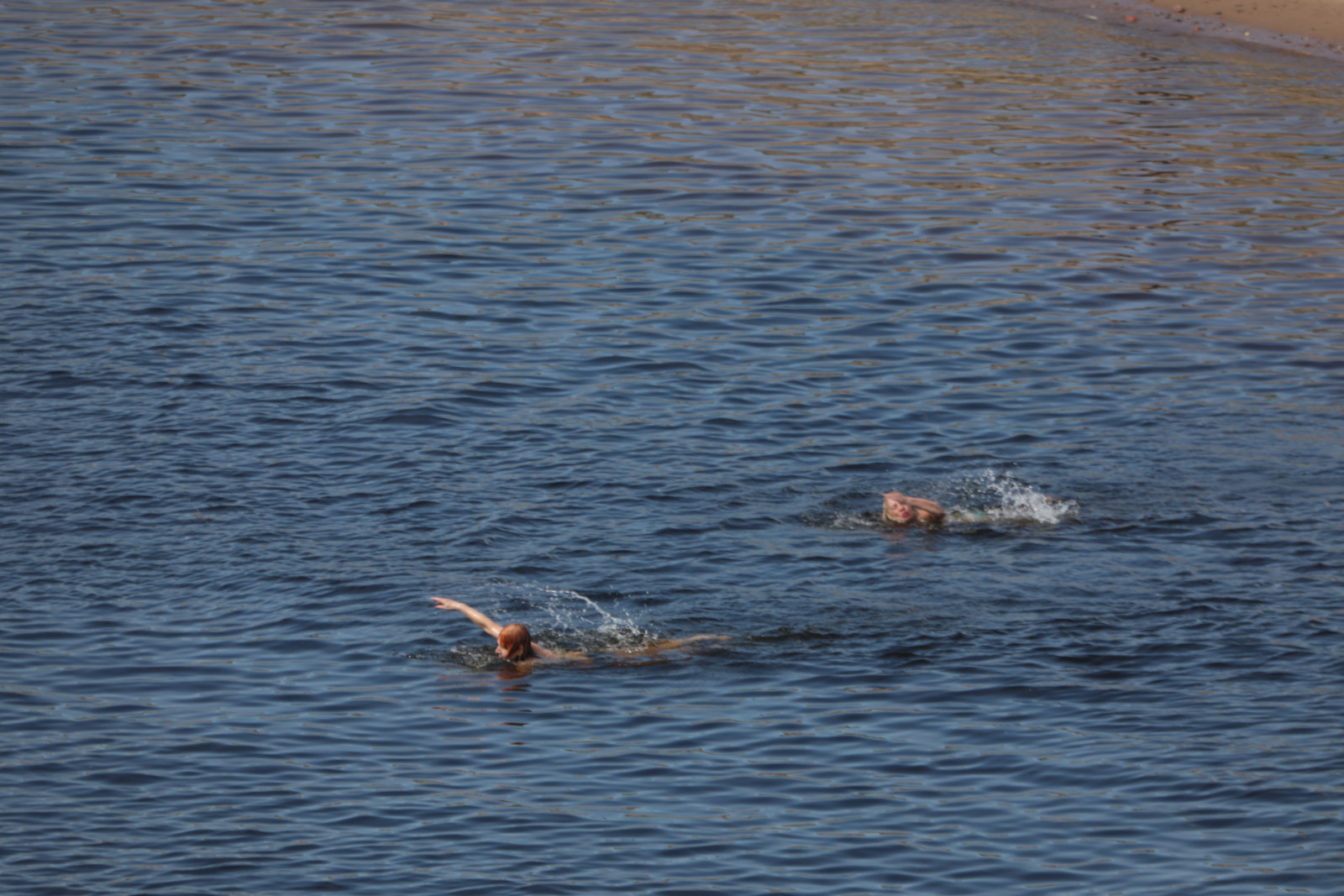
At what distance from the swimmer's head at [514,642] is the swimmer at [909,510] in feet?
14.9

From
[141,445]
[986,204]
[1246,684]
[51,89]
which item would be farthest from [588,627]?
Result: [51,89]

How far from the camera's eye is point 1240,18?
39.8 m

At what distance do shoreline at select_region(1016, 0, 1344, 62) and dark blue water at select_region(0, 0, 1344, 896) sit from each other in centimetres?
94

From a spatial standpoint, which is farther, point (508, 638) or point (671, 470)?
point (671, 470)

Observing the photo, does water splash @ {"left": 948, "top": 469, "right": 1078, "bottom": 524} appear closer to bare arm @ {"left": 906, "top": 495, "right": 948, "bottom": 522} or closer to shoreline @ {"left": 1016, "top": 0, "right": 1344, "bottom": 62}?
bare arm @ {"left": 906, "top": 495, "right": 948, "bottom": 522}

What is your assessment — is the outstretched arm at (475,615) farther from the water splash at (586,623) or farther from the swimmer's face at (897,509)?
the swimmer's face at (897,509)

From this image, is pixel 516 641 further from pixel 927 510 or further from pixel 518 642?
pixel 927 510

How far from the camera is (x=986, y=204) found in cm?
3000

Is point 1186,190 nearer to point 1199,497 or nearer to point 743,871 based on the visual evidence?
point 1199,497

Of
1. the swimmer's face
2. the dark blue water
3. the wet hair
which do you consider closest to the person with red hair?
the wet hair

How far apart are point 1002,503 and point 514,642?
633cm

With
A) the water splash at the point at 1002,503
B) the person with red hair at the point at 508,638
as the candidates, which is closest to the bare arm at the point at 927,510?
the water splash at the point at 1002,503

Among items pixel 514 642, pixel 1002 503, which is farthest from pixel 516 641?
pixel 1002 503

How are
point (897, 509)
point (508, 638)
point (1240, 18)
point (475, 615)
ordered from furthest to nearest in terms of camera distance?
point (1240, 18) < point (897, 509) < point (475, 615) < point (508, 638)
